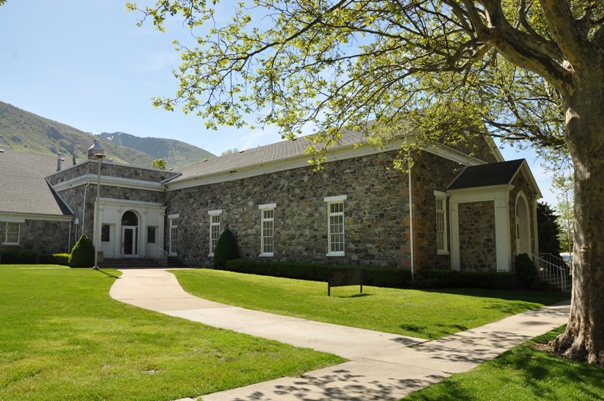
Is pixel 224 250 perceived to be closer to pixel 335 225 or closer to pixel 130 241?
pixel 335 225

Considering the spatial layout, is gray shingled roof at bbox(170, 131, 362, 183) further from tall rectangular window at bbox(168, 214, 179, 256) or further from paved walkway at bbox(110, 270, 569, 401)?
paved walkway at bbox(110, 270, 569, 401)

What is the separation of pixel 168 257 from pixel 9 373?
914 inches

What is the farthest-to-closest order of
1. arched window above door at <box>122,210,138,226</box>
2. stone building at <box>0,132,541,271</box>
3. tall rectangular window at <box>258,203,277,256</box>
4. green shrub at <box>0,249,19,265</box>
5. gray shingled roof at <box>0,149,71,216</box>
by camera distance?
1. arched window above door at <box>122,210,138,226</box>
2. gray shingled roof at <box>0,149,71,216</box>
3. green shrub at <box>0,249,19,265</box>
4. tall rectangular window at <box>258,203,277,256</box>
5. stone building at <box>0,132,541,271</box>

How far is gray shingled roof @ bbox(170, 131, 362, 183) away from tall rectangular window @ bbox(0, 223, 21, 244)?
9036mm

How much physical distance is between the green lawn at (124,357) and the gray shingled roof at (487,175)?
1371 centimetres

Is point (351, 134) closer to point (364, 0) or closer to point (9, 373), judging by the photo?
point (364, 0)

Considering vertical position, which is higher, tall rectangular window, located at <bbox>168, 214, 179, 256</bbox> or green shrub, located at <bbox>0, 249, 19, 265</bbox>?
tall rectangular window, located at <bbox>168, 214, 179, 256</bbox>

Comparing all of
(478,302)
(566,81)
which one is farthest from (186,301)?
(566,81)

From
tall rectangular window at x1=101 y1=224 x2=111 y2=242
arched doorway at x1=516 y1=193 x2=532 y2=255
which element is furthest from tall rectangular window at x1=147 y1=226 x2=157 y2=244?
arched doorway at x1=516 y1=193 x2=532 y2=255

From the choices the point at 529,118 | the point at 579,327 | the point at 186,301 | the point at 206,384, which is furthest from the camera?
the point at 529,118

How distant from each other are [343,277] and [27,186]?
979 inches

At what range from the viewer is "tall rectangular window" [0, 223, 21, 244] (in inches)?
1029

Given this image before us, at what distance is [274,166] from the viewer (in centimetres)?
2238

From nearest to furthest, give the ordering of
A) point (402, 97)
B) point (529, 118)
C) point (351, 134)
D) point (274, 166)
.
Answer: point (402, 97)
point (529, 118)
point (351, 134)
point (274, 166)
